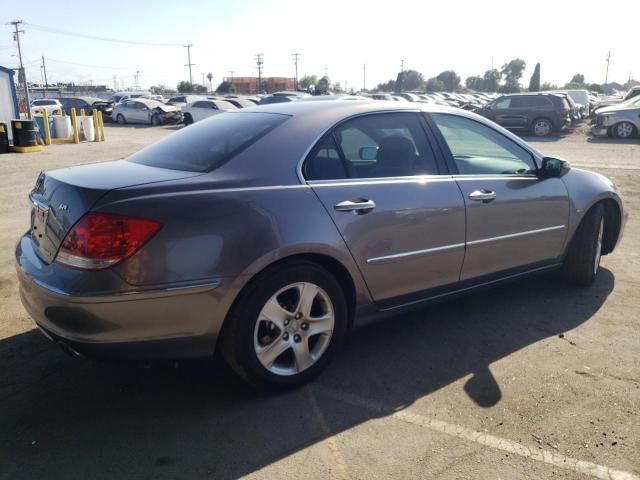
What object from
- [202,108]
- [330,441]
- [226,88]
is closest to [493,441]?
[330,441]

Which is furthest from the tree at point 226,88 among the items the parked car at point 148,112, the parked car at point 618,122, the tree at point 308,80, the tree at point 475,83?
the parked car at point 618,122

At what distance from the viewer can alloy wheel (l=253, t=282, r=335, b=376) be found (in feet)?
9.57

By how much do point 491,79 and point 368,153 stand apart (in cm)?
→ 11166

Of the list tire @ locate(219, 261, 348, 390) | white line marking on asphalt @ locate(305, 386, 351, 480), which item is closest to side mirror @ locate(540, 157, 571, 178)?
tire @ locate(219, 261, 348, 390)

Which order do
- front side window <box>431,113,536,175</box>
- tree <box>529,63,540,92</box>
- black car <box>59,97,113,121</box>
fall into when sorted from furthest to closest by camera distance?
tree <box>529,63,540,92</box>
black car <box>59,97,113,121</box>
front side window <box>431,113,536,175</box>

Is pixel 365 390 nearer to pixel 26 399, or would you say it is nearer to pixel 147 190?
pixel 147 190

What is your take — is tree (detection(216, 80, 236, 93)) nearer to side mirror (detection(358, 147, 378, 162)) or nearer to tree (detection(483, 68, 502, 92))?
tree (detection(483, 68, 502, 92))

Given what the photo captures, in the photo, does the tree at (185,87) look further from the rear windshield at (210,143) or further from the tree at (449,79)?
the rear windshield at (210,143)

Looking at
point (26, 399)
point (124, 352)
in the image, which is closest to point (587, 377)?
point (124, 352)

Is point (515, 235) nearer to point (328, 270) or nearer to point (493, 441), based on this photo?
point (328, 270)

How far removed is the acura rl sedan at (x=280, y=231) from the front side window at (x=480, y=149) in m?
0.02

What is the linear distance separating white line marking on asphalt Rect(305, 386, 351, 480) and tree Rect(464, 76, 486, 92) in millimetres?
112065

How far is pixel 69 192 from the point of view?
2.70 m

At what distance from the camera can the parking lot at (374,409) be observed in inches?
98.7
